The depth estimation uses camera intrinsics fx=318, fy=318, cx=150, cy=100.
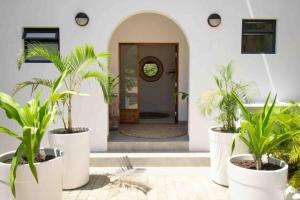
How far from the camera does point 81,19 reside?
5910mm

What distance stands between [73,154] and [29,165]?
4.34 feet

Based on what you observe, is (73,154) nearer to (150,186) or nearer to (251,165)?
(150,186)

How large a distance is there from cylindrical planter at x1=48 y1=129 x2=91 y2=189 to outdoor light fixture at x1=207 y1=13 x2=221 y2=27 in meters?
3.16

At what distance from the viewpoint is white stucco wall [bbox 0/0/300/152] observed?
19.6ft

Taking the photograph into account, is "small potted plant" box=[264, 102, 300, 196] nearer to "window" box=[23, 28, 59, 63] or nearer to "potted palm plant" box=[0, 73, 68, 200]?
"potted palm plant" box=[0, 73, 68, 200]

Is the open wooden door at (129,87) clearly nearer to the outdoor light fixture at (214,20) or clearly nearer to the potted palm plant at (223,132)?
the outdoor light fixture at (214,20)

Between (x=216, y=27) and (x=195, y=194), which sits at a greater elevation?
(x=216, y=27)

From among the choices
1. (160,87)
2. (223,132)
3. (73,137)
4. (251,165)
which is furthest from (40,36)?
(160,87)

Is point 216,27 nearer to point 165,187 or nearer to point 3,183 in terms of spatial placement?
point 165,187

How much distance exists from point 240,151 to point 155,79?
7.34 meters

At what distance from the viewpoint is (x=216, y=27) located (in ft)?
19.9

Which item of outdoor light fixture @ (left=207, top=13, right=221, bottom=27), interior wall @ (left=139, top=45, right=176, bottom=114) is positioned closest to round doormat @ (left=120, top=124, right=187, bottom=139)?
outdoor light fixture @ (left=207, top=13, right=221, bottom=27)

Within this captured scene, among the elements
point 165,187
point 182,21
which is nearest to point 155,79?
point 182,21

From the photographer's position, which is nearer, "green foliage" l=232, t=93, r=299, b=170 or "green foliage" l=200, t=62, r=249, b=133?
"green foliage" l=232, t=93, r=299, b=170
